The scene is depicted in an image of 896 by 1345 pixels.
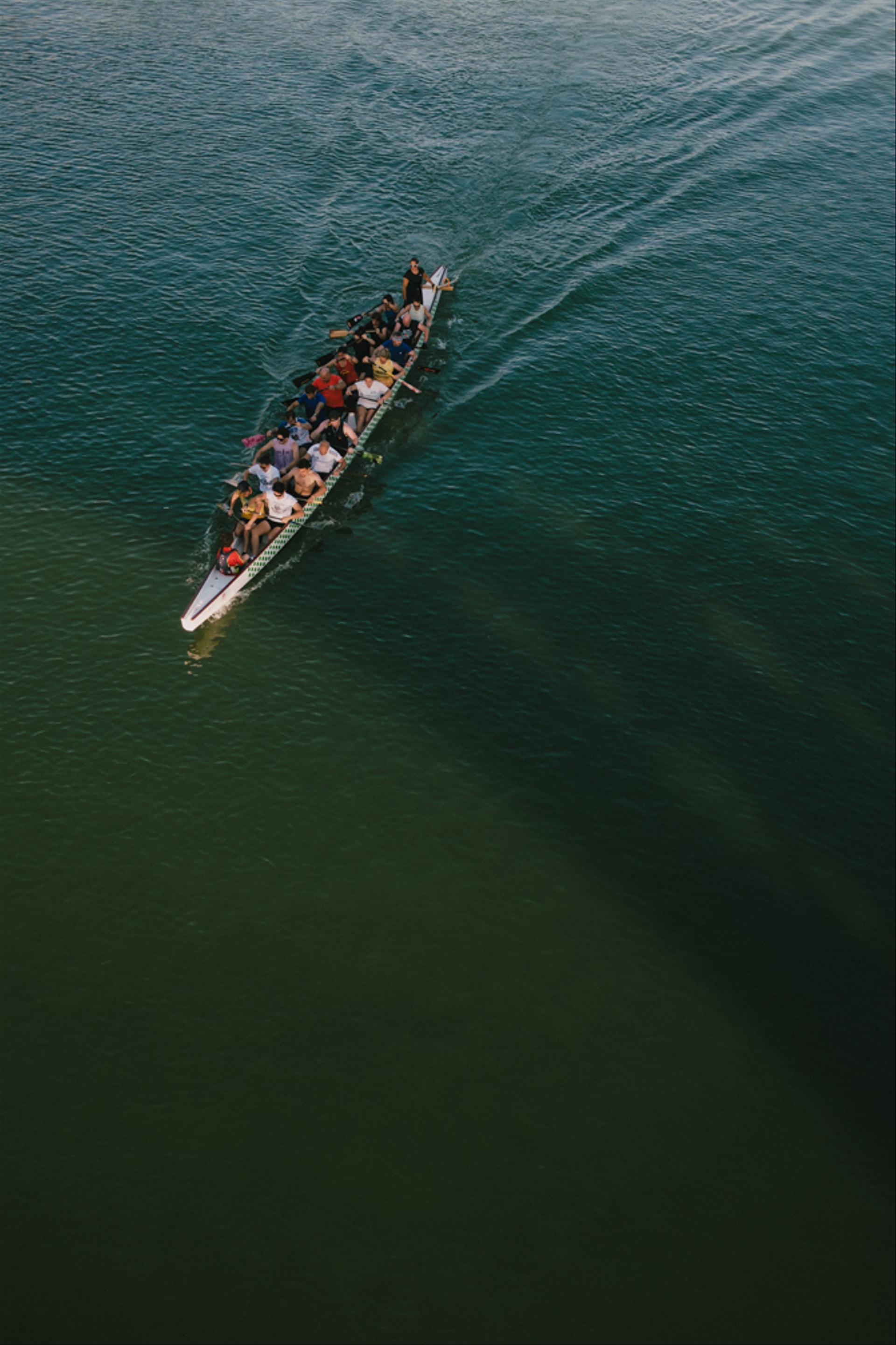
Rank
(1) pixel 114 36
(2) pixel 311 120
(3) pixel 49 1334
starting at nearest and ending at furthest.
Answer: (3) pixel 49 1334 < (2) pixel 311 120 < (1) pixel 114 36

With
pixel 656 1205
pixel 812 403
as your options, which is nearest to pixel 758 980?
pixel 656 1205

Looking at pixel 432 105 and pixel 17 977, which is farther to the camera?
pixel 432 105

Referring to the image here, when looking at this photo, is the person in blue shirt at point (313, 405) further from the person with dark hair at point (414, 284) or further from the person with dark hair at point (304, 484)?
the person with dark hair at point (414, 284)

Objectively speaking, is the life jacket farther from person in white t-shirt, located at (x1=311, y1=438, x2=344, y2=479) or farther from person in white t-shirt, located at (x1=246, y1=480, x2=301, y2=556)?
person in white t-shirt, located at (x1=311, y1=438, x2=344, y2=479)

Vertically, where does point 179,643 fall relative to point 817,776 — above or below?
below

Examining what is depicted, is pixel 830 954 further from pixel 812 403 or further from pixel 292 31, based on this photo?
pixel 292 31

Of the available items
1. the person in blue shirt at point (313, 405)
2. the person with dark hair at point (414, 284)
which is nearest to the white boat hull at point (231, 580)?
the person in blue shirt at point (313, 405)
